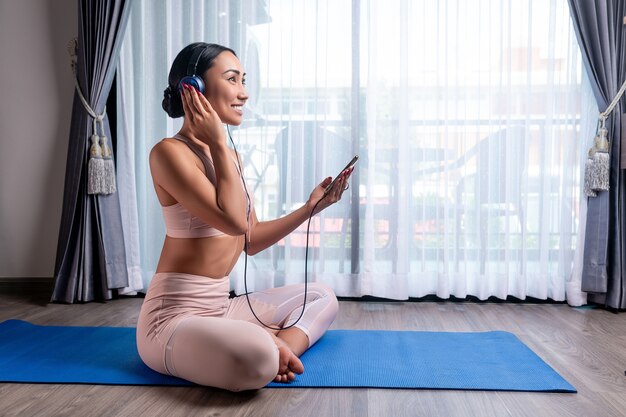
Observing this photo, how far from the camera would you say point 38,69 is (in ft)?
11.5

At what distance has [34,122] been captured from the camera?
11.5 ft

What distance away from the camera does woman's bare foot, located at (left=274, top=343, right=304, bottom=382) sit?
1.81m

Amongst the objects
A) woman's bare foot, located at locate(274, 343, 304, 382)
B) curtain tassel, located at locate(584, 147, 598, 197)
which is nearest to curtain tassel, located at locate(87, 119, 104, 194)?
woman's bare foot, located at locate(274, 343, 304, 382)

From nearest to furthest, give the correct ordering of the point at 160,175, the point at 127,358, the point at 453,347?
the point at 160,175
the point at 127,358
the point at 453,347

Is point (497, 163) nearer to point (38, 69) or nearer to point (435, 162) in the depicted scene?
point (435, 162)

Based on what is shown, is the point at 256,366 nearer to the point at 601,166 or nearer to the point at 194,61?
the point at 194,61

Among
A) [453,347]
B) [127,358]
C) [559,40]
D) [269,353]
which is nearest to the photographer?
[269,353]

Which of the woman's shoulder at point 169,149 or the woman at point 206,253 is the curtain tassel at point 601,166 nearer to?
the woman at point 206,253

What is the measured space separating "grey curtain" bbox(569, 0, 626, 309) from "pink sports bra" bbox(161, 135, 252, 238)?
2092mm

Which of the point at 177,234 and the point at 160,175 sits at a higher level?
the point at 160,175

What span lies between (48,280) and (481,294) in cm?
252

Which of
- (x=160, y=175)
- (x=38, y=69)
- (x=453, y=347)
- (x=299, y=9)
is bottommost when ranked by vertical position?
(x=453, y=347)

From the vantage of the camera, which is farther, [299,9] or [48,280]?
[48,280]

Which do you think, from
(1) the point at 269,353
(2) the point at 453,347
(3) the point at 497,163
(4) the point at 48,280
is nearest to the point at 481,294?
(3) the point at 497,163
